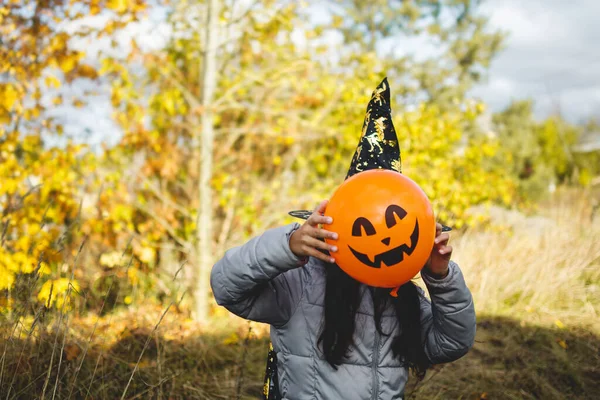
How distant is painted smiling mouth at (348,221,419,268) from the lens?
1.66 meters

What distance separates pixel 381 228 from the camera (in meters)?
1.64

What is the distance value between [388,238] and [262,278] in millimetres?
459

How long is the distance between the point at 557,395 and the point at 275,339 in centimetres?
260

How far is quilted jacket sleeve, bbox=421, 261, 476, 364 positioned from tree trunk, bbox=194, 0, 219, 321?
14.4 feet

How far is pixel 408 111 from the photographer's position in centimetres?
708

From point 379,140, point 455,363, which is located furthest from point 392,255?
point 455,363

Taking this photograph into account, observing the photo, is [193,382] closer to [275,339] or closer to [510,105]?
[275,339]

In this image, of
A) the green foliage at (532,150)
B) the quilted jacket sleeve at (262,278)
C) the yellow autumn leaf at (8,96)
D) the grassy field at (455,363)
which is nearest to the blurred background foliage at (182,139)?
the yellow autumn leaf at (8,96)

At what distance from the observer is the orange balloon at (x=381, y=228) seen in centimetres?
164

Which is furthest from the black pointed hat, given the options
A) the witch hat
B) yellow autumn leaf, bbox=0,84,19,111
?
yellow autumn leaf, bbox=0,84,19,111

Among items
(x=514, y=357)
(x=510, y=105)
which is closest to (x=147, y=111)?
(x=514, y=357)

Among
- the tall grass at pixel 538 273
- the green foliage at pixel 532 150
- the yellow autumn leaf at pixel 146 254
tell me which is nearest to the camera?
the tall grass at pixel 538 273

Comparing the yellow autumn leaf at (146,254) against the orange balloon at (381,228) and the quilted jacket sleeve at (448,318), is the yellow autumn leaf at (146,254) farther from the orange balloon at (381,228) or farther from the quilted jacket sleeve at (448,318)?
the orange balloon at (381,228)

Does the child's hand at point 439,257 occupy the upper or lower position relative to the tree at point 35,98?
lower
